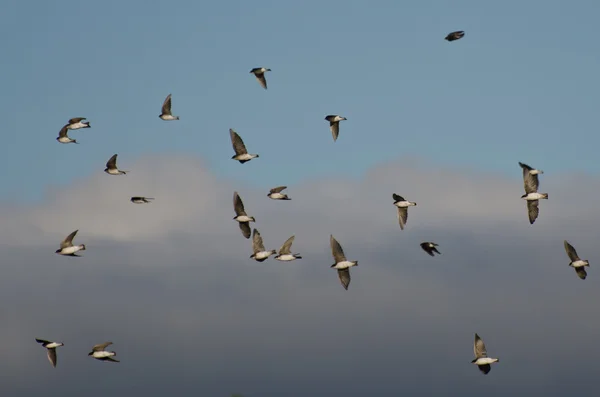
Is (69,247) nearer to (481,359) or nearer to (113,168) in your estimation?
(113,168)

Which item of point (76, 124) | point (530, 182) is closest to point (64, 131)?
point (76, 124)

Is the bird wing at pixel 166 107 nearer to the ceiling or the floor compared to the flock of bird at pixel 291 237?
nearer to the ceiling

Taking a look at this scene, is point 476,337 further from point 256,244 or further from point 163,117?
point 163,117

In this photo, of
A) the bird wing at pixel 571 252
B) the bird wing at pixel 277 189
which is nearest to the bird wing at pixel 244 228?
the bird wing at pixel 277 189

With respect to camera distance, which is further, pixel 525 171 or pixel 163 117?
pixel 163 117

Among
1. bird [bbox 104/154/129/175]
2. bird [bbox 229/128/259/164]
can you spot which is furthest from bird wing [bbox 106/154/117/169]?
bird [bbox 229/128/259/164]

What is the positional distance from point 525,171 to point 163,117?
79.3 feet

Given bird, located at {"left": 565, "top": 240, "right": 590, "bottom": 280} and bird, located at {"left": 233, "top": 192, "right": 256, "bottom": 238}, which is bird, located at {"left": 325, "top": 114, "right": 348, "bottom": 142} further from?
bird, located at {"left": 565, "top": 240, "right": 590, "bottom": 280}

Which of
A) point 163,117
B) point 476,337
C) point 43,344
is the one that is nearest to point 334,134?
point 163,117

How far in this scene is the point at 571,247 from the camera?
73312 millimetres

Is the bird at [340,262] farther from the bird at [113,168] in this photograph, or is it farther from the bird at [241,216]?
the bird at [113,168]

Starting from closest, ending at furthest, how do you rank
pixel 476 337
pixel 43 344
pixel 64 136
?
pixel 476 337 < pixel 43 344 < pixel 64 136

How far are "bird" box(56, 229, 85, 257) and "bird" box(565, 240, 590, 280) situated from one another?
29968 mm

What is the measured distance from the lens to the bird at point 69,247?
7156 centimetres
